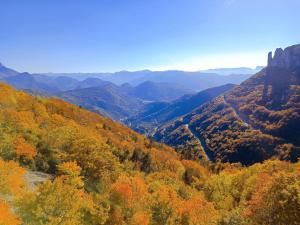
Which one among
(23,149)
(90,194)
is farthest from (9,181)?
(23,149)

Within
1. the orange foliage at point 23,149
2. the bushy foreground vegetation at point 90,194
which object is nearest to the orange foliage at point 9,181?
the bushy foreground vegetation at point 90,194

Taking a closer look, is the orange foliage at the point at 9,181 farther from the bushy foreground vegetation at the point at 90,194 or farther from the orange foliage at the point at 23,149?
the orange foliage at the point at 23,149

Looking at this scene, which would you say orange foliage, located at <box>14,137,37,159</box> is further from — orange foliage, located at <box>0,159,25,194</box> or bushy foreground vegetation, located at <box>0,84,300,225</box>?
orange foliage, located at <box>0,159,25,194</box>

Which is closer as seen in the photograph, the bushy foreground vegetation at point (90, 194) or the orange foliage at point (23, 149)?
the bushy foreground vegetation at point (90, 194)

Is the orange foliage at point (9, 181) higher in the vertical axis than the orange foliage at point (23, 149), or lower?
higher

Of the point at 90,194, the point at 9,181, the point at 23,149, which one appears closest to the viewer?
the point at 9,181

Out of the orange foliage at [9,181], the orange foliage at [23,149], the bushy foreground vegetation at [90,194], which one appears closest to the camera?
the bushy foreground vegetation at [90,194]

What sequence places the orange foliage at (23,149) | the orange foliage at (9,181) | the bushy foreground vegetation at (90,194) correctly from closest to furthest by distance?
the bushy foreground vegetation at (90,194) < the orange foliage at (9,181) < the orange foliage at (23,149)

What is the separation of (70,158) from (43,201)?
27487 mm

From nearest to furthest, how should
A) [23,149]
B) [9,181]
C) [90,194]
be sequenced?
[9,181] < [90,194] < [23,149]

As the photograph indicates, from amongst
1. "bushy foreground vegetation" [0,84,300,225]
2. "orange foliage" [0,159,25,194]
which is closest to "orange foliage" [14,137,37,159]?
Answer: "bushy foreground vegetation" [0,84,300,225]

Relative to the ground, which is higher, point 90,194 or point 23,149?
point 23,149

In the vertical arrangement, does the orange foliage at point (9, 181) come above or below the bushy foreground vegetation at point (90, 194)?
above

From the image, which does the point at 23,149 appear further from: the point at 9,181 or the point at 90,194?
the point at 9,181
